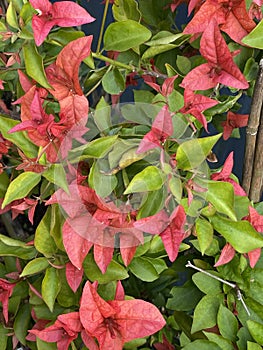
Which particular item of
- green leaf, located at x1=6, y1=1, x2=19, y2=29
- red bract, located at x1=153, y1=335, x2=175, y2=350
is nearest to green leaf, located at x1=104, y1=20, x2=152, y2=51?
green leaf, located at x1=6, y1=1, x2=19, y2=29

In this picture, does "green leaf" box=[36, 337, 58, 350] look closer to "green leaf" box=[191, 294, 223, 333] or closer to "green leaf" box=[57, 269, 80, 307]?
"green leaf" box=[57, 269, 80, 307]

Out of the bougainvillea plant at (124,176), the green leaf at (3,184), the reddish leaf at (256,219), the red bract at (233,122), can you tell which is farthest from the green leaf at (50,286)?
the red bract at (233,122)

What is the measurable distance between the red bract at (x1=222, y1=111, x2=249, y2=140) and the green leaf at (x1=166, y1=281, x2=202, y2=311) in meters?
0.24

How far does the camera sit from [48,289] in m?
0.61

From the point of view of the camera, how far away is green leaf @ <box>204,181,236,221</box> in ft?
1.77

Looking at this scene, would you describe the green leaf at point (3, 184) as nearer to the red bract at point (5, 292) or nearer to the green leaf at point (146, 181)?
the red bract at point (5, 292)

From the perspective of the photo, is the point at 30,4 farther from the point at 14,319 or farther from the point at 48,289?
the point at 14,319

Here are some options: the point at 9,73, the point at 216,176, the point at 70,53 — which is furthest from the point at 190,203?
the point at 9,73

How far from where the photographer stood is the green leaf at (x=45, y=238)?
1.97ft

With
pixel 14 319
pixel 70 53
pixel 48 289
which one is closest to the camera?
pixel 70 53

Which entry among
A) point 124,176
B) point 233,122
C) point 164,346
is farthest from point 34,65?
point 164,346

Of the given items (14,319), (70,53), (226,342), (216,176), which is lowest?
(14,319)

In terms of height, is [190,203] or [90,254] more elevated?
[190,203]

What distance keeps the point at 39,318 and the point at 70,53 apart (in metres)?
0.35
